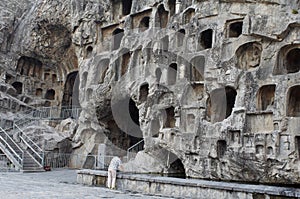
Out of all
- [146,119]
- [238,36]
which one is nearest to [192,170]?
[146,119]

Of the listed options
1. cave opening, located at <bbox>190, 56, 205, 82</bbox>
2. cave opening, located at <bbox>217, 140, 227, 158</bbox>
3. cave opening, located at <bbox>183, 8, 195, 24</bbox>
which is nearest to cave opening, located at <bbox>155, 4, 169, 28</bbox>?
cave opening, located at <bbox>183, 8, 195, 24</bbox>

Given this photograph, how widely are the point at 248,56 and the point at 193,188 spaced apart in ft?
33.7

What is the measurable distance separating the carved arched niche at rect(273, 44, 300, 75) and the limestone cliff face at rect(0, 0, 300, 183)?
0.05 m

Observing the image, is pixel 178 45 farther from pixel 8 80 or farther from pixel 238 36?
pixel 8 80

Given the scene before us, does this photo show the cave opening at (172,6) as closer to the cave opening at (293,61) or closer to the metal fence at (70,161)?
the cave opening at (293,61)

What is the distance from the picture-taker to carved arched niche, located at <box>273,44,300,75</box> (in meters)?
18.2

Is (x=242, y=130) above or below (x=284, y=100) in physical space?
below

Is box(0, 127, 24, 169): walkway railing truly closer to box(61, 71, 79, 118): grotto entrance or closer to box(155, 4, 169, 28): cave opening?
box(61, 71, 79, 118): grotto entrance

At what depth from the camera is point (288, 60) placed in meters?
18.8

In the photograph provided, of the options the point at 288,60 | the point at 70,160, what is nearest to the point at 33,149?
the point at 70,160

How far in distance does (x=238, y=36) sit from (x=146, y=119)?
673 cm

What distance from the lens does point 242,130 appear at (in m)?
17.7

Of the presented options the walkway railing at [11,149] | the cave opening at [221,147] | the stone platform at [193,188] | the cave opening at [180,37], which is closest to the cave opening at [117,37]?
the cave opening at [180,37]

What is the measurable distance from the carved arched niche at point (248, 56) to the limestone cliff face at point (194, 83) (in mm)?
53
